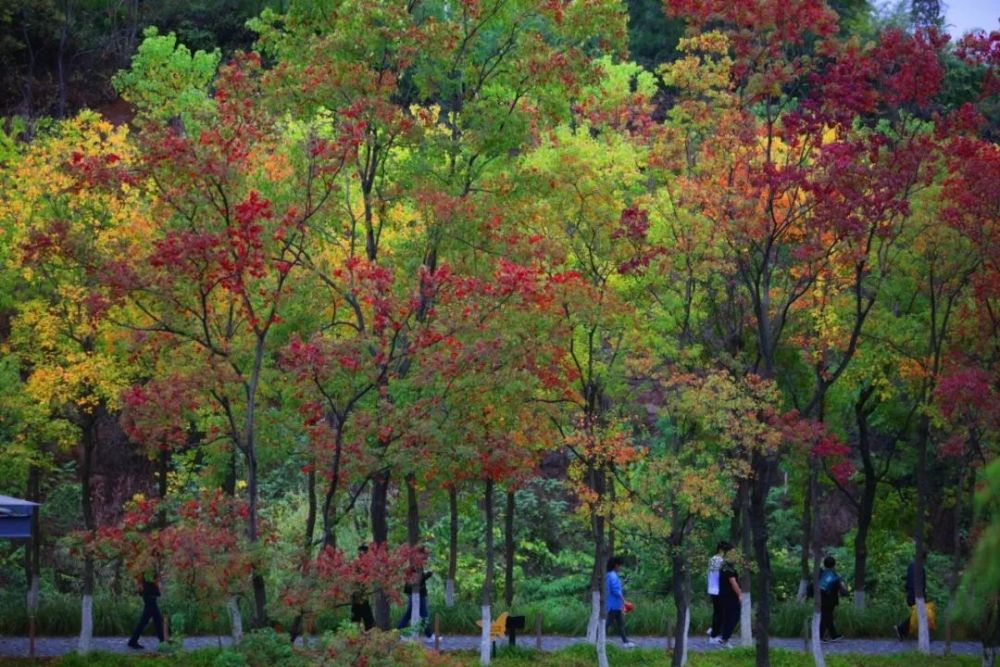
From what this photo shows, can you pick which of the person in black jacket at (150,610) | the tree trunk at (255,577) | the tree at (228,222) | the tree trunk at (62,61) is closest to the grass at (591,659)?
the person in black jacket at (150,610)

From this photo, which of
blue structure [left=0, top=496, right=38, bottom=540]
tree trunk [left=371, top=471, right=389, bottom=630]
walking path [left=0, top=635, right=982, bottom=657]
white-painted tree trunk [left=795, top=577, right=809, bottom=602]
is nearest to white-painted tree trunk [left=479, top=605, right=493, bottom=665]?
walking path [left=0, top=635, right=982, bottom=657]

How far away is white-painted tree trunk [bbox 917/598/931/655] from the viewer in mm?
25106

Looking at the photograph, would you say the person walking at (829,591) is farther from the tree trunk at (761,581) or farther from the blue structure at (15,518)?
the blue structure at (15,518)

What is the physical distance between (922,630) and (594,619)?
575 cm

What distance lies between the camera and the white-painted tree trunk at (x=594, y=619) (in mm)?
23717

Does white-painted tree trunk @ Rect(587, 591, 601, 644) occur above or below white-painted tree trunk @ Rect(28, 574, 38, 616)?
below

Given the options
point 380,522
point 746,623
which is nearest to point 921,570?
point 746,623

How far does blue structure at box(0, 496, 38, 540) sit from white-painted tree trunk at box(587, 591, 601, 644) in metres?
8.95

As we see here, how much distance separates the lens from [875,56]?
20.9m

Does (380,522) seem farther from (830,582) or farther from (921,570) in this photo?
(921,570)

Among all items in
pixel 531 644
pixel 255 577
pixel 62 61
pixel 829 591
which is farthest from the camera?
pixel 62 61

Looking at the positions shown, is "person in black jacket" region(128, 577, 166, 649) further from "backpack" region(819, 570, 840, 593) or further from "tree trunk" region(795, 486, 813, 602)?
"tree trunk" region(795, 486, 813, 602)

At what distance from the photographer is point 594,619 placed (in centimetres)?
2486

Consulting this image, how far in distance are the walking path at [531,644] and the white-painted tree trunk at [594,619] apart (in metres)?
0.40
